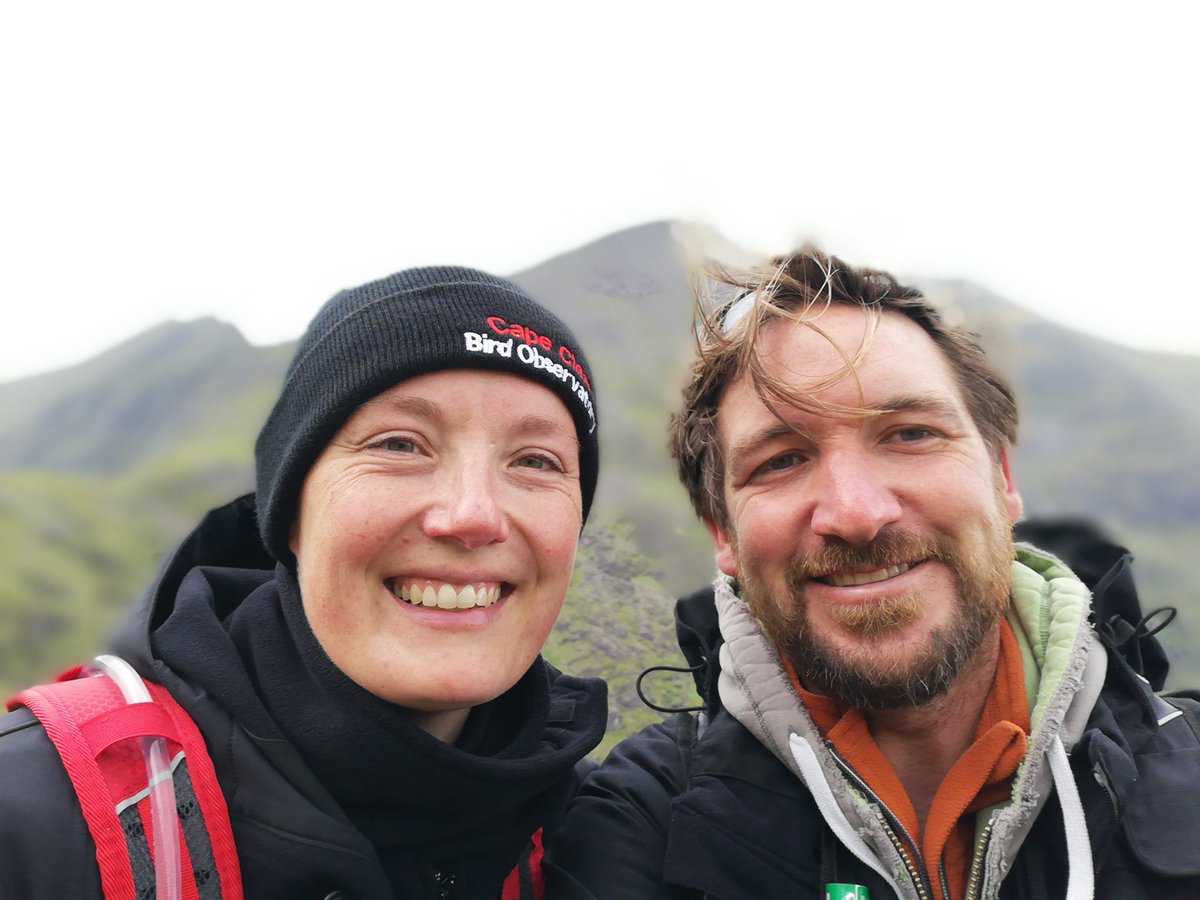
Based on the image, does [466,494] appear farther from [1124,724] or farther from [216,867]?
[1124,724]

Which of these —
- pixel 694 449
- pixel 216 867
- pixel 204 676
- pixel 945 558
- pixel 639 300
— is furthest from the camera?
pixel 639 300

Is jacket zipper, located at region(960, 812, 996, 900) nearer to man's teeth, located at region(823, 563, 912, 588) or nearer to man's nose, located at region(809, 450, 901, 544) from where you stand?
man's teeth, located at region(823, 563, 912, 588)

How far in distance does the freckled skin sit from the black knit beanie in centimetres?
6

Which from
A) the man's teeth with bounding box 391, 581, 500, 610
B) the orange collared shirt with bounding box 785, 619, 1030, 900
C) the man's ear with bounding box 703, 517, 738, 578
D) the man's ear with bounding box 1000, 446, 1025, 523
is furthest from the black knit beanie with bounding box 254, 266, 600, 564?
the man's ear with bounding box 1000, 446, 1025, 523

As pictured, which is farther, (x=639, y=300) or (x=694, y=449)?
(x=639, y=300)

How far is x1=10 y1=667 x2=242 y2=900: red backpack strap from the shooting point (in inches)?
71.1

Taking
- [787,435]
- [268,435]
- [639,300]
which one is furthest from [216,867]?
[639,300]

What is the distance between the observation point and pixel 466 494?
2.33m

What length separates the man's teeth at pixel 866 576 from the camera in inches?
115

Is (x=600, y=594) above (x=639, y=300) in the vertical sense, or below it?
below

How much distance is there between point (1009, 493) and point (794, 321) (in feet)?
3.91

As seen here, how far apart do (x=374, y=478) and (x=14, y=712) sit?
1098mm

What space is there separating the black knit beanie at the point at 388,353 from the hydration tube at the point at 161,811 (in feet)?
2.09

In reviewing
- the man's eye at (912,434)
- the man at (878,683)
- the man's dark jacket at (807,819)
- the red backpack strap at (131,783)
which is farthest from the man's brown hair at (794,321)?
the red backpack strap at (131,783)
